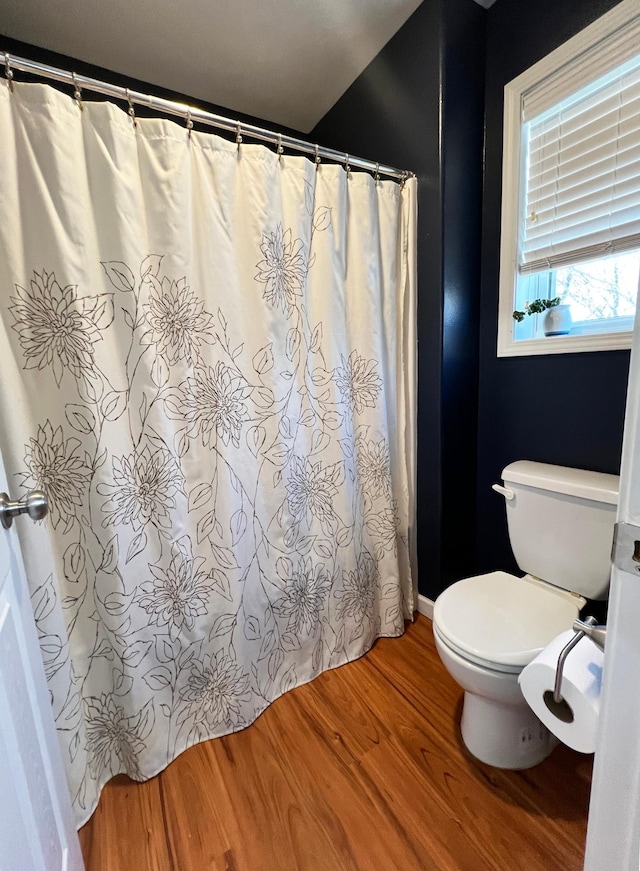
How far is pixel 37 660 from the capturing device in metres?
0.76

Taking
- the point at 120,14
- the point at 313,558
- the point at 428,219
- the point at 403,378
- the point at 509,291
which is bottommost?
the point at 313,558

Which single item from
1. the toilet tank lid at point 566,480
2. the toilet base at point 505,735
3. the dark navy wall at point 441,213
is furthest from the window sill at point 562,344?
the toilet base at point 505,735

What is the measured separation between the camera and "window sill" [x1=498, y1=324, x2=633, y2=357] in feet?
3.81

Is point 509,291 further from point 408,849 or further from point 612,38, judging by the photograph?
point 408,849

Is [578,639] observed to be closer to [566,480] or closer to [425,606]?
[566,480]

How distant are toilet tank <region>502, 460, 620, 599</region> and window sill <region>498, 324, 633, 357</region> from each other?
1.25 feet

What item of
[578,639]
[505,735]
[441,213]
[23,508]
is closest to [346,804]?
[505,735]

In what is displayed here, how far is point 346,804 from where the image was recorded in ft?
3.40

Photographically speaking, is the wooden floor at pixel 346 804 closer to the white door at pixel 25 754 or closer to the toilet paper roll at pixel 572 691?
the white door at pixel 25 754

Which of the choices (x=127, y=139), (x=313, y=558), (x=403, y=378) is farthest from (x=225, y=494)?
(x=127, y=139)

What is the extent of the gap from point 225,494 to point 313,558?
43cm

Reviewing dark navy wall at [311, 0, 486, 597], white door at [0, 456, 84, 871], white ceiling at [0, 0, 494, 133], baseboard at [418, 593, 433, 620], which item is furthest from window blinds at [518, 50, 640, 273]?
white door at [0, 456, 84, 871]

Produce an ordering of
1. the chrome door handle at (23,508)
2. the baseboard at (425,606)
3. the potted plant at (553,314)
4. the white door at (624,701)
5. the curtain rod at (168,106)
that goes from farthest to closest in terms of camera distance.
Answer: the baseboard at (425,606), the potted plant at (553,314), the curtain rod at (168,106), the chrome door handle at (23,508), the white door at (624,701)

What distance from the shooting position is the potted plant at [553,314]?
1314 millimetres
